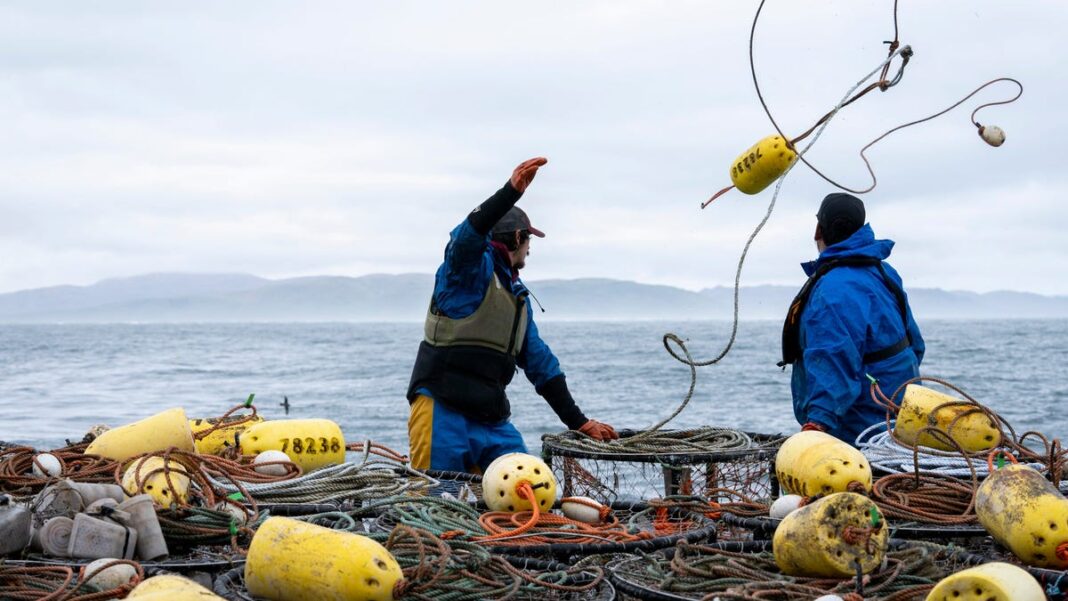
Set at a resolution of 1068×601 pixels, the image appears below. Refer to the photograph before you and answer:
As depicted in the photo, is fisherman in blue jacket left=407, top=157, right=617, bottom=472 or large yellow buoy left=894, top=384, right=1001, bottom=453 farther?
fisherman in blue jacket left=407, top=157, right=617, bottom=472

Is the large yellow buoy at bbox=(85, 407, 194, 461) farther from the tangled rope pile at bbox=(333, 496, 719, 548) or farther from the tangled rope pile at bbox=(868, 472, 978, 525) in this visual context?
the tangled rope pile at bbox=(868, 472, 978, 525)

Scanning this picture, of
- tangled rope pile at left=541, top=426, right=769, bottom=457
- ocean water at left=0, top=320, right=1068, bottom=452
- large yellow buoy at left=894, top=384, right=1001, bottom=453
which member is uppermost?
large yellow buoy at left=894, top=384, right=1001, bottom=453

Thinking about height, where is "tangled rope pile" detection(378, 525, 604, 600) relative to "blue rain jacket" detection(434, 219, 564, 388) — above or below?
below

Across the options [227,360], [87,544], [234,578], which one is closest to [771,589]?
[234,578]

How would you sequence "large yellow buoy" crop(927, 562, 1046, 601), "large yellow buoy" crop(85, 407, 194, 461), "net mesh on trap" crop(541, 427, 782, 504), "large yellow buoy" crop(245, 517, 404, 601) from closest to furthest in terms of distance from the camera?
"large yellow buoy" crop(927, 562, 1046, 601) < "large yellow buoy" crop(245, 517, 404, 601) < "large yellow buoy" crop(85, 407, 194, 461) < "net mesh on trap" crop(541, 427, 782, 504)

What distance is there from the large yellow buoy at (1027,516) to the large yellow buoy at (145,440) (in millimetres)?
2917

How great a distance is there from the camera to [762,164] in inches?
190

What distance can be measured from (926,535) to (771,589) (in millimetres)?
870

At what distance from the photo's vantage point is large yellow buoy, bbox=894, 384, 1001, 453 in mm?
4316

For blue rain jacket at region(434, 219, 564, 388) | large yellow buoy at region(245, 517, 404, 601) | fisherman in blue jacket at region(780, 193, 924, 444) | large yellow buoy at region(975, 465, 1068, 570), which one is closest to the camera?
large yellow buoy at region(245, 517, 404, 601)

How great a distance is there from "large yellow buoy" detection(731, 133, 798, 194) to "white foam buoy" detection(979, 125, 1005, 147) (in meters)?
0.77

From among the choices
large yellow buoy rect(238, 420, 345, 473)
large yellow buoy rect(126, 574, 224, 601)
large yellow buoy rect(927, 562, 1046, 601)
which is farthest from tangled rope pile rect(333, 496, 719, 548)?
large yellow buoy rect(927, 562, 1046, 601)

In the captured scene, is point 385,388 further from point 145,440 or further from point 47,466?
point 47,466

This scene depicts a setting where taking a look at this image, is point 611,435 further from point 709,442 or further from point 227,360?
point 227,360
